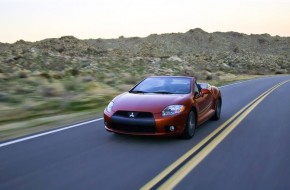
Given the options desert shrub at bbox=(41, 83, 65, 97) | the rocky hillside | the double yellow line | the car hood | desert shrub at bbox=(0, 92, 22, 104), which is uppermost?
the car hood

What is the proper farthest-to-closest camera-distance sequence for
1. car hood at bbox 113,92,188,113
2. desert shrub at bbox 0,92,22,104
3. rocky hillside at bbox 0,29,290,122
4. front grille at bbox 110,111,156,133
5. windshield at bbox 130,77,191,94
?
rocky hillside at bbox 0,29,290,122
desert shrub at bbox 0,92,22,104
windshield at bbox 130,77,191,94
car hood at bbox 113,92,188,113
front grille at bbox 110,111,156,133

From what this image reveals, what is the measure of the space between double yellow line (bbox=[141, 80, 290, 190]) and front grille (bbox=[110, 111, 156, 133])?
0.94 meters

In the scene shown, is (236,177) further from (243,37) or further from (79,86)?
(243,37)

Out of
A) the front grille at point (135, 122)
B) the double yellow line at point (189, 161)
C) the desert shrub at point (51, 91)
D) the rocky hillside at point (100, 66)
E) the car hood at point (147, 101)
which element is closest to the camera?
the double yellow line at point (189, 161)

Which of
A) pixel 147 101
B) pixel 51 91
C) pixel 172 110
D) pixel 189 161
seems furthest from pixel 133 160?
pixel 51 91

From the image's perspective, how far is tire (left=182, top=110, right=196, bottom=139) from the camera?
30.1 ft

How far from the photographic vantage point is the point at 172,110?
29.3 ft

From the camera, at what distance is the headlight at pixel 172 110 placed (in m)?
8.84

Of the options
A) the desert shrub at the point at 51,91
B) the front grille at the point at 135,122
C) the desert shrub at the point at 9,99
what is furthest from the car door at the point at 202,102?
the desert shrub at the point at 51,91

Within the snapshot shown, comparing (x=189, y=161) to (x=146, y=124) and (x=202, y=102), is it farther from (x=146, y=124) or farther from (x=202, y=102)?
(x=202, y=102)

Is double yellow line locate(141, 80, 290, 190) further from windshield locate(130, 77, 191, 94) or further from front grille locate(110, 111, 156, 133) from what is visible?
windshield locate(130, 77, 191, 94)

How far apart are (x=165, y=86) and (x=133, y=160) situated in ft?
10.8

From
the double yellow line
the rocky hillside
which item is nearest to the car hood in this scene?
the double yellow line

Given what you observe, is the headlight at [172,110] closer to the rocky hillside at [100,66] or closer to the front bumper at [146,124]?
the front bumper at [146,124]
